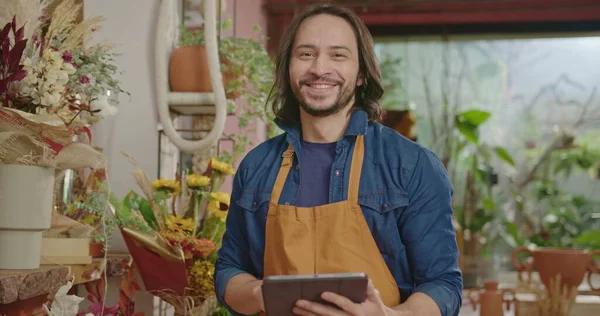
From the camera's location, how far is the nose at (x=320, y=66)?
1519 mm

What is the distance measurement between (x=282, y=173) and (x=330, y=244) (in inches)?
7.6

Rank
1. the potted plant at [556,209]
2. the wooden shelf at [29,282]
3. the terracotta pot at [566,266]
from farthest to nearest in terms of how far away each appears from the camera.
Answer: the potted plant at [556,209] < the terracotta pot at [566,266] < the wooden shelf at [29,282]

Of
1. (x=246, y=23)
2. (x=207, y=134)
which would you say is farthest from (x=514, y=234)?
(x=207, y=134)

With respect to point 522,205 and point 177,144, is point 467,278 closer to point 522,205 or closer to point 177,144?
point 522,205

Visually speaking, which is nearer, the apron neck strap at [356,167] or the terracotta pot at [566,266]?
the apron neck strap at [356,167]

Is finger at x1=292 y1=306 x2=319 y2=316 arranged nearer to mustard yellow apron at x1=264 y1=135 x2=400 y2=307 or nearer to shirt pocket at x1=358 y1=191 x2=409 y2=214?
mustard yellow apron at x1=264 y1=135 x2=400 y2=307

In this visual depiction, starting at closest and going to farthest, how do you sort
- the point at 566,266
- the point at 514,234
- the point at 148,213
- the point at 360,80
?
the point at 360,80 → the point at 148,213 → the point at 566,266 → the point at 514,234

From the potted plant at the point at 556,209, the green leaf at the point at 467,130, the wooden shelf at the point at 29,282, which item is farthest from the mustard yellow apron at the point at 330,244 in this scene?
the green leaf at the point at 467,130

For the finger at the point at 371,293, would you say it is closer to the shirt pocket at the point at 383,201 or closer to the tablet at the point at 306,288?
the tablet at the point at 306,288

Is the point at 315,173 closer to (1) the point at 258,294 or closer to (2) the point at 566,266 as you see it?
(1) the point at 258,294

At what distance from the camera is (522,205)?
5812mm

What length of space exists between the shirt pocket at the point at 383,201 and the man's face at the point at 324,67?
192 millimetres

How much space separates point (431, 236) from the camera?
146 centimetres

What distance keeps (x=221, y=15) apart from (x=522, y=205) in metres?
3.49
